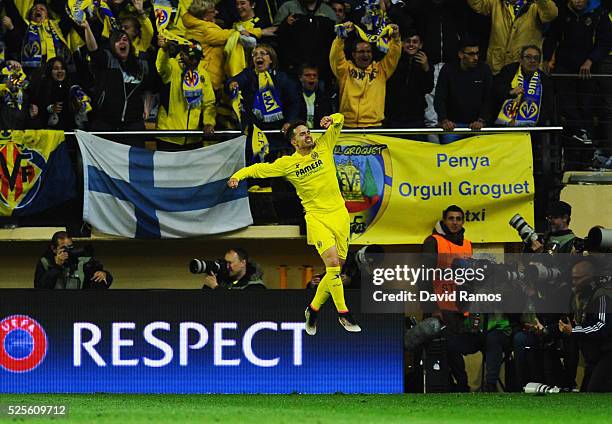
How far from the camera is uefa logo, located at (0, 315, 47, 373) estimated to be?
1443 cm

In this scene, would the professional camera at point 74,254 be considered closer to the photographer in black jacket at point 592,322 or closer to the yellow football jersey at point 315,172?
the yellow football jersey at point 315,172

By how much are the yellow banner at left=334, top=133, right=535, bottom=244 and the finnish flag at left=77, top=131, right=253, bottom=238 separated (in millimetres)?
1410

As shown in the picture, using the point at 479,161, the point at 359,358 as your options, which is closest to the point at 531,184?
the point at 479,161

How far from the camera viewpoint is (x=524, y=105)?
16953mm

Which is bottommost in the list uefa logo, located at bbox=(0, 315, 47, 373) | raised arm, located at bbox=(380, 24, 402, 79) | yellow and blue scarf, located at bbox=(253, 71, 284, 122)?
uefa logo, located at bbox=(0, 315, 47, 373)

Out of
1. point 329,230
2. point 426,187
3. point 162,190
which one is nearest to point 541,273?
point 426,187

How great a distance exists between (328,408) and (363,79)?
530 centimetres

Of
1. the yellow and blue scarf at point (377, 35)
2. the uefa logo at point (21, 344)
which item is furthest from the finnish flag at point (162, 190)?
the uefa logo at point (21, 344)

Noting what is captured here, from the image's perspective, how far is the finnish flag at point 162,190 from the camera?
16344 millimetres

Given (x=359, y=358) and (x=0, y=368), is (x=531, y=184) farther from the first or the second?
(x=0, y=368)

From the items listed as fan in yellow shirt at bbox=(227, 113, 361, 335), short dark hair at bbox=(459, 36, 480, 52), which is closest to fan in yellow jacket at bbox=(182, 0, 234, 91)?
short dark hair at bbox=(459, 36, 480, 52)

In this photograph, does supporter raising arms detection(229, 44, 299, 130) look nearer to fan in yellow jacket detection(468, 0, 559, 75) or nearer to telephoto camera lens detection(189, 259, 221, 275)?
telephoto camera lens detection(189, 259, 221, 275)

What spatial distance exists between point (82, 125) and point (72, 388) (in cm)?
381

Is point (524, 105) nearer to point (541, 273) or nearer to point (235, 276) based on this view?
point (541, 273)
